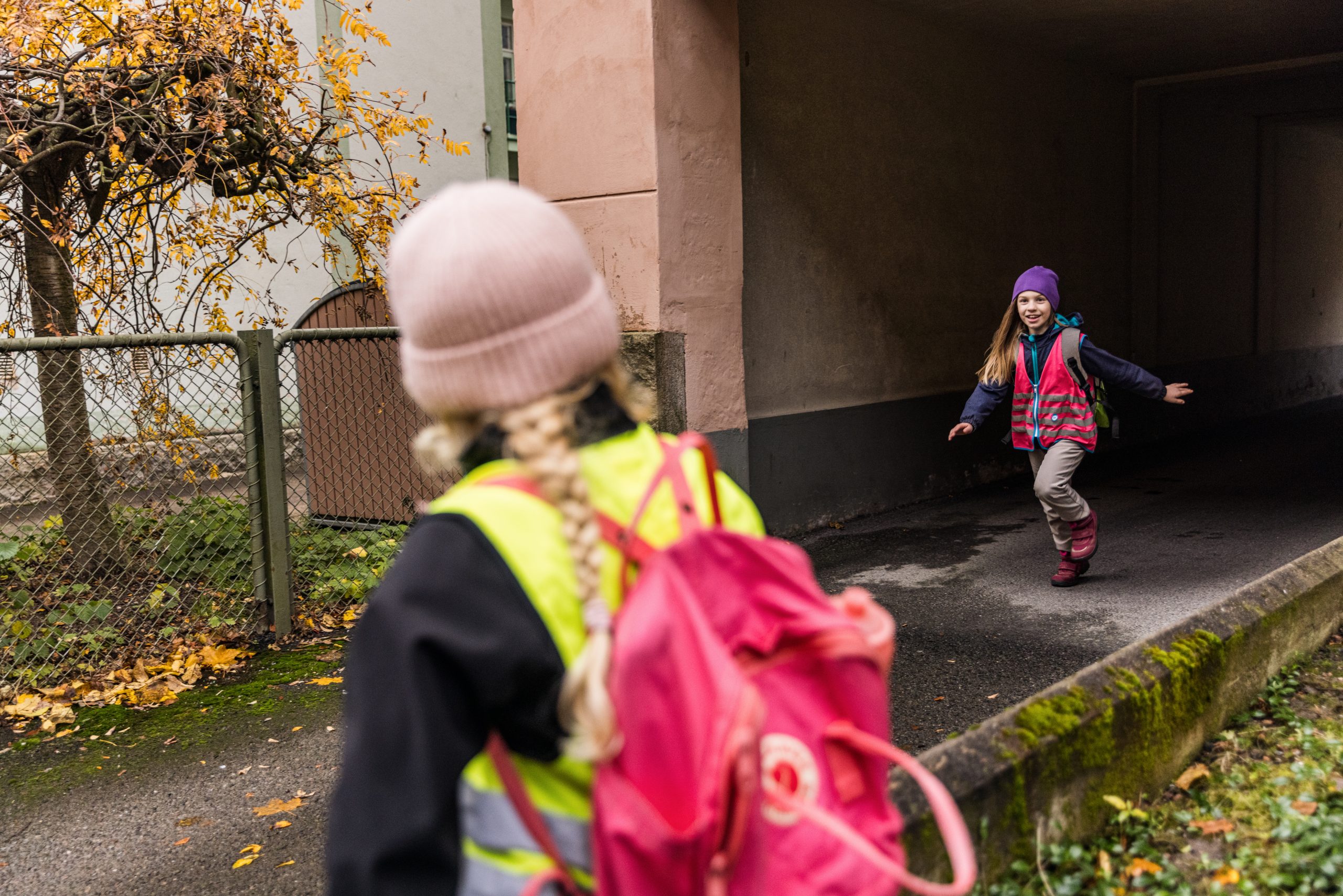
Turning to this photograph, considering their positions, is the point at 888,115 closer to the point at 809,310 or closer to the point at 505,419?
the point at 809,310

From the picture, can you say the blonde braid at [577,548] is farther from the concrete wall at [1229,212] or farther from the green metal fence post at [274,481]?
the concrete wall at [1229,212]

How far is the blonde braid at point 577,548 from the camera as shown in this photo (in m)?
1.10

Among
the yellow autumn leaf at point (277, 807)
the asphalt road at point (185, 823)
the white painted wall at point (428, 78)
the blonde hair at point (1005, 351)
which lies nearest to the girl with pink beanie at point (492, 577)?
the asphalt road at point (185, 823)

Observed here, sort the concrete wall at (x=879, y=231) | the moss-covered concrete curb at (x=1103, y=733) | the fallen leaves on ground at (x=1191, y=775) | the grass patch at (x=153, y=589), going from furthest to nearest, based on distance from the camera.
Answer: the concrete wall at (x=879, y=231) < the grass patch at (x=153, y=589) < the fallen leaves on ground at (x=1191, y=775) < the moss-covered concrete curb at (x=1103, y=733)

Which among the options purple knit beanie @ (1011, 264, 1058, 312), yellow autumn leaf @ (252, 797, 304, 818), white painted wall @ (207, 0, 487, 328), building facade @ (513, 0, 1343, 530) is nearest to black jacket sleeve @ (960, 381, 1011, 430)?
purple knit beanie @ (1011, 264, 1058, 312)

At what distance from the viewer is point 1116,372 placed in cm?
584

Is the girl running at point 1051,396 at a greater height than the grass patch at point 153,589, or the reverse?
the girl running at point 1051,396

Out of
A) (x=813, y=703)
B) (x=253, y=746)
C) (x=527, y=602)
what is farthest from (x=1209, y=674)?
(x=253, y=746)

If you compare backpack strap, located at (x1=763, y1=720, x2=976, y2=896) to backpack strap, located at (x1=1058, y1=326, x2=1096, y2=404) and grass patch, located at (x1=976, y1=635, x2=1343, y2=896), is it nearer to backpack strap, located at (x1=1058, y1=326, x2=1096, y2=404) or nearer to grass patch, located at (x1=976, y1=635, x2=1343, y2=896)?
grass patch, located at (x1=976, y1=635, x2=1343, y2=896)

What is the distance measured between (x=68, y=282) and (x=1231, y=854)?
6.26 meters

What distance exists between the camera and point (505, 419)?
125 centimetres

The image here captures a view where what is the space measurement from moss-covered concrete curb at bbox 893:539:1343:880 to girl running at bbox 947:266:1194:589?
2.10 meters

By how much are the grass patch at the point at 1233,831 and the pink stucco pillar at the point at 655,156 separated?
3.89m

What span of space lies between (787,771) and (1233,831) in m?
2.20
